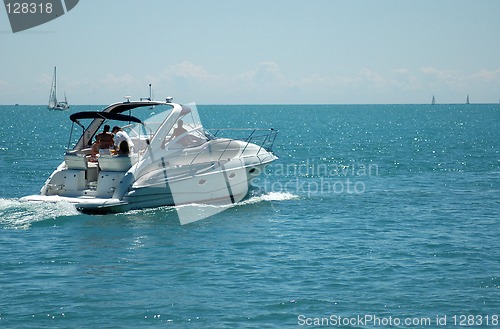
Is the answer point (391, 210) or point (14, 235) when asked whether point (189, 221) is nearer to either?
point (14, 235)

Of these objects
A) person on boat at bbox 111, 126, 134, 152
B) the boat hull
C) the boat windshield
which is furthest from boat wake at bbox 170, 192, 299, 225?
person on boat at bbox 111, 126, 134, 152

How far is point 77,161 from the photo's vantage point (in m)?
22.1

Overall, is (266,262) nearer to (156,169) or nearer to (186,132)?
(156,169)

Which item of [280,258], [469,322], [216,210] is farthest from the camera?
[216,210]

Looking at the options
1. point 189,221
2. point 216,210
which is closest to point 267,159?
point 216,210

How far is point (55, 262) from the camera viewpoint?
1658 cm

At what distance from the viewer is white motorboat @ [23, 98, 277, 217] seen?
21312mm

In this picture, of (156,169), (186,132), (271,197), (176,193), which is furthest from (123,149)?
(271,197)

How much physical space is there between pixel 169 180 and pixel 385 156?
Answer: 25.1 meters

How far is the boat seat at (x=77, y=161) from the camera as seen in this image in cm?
2208

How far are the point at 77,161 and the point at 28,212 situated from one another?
216 centimetres

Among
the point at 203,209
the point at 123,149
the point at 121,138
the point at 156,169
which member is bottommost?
the point at 203,209

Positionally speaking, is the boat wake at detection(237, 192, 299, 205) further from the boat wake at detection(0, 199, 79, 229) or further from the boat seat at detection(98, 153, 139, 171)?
the boat wake at detection(0, 199, 79, 229)

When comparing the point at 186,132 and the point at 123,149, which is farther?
the point at 186,132
